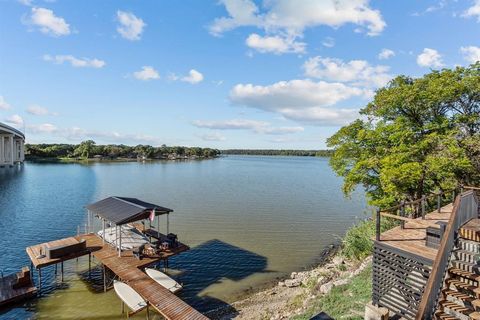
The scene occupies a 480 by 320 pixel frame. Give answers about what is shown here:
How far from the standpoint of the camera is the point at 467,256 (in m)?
6.64

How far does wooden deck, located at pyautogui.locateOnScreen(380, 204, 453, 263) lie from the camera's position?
781 cm

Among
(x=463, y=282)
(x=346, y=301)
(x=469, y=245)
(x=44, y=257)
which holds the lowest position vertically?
(x=44, y=257)

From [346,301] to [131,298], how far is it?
→ 8.38 m

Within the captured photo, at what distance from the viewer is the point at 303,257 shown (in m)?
18.9

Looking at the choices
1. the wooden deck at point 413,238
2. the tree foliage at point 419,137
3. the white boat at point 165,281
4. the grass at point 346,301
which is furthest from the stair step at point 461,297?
the white boat at point 165,281

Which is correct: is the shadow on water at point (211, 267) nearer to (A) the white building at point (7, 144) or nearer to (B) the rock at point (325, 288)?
(B) the rock at point (325, 288)

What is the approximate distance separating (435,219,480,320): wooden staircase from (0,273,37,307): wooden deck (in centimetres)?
1567

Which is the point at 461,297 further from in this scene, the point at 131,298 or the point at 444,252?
the point at 131,298

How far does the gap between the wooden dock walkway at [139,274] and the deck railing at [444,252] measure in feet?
25.9

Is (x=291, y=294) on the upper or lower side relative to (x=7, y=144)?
lower

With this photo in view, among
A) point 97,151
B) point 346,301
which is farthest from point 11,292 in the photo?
point 97,151

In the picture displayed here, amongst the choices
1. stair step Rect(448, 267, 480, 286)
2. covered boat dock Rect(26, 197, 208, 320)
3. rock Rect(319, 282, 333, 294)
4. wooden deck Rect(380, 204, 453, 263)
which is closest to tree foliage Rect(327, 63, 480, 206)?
wooden deck Rect(380, 204, 453, 263)

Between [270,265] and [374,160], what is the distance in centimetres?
865

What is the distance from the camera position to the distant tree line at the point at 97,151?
389ft
